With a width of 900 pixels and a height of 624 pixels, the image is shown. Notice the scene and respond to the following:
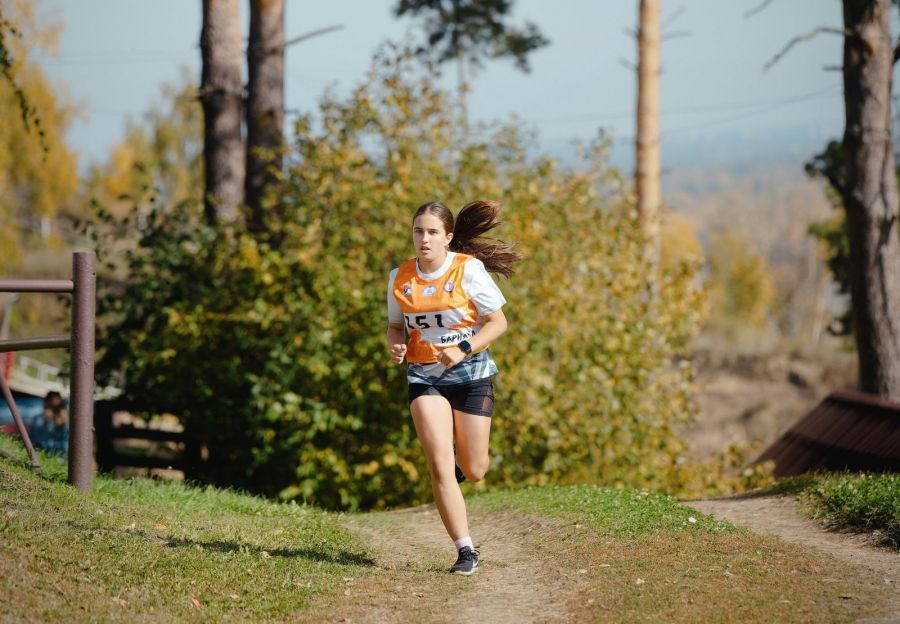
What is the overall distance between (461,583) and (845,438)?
5.84 metres

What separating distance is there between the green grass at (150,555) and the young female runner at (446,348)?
2.91 ft

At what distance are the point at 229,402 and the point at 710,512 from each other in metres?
5.82

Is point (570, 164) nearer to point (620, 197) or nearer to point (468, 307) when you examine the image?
point (620, 197)

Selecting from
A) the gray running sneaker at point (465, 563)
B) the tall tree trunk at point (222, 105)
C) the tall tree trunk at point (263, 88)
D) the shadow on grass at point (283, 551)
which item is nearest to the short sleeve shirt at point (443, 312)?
the gray running sneaker at point (465, 563)

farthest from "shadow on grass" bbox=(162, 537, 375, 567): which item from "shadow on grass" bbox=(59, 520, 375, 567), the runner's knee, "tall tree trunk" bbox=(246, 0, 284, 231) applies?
"tall tree trunk" bbox=(246, 0, 284, 231)

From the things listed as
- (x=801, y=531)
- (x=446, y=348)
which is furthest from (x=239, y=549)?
(x=801, y=531)

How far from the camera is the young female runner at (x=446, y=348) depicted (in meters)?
5.71

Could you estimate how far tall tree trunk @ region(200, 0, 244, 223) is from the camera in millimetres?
13125

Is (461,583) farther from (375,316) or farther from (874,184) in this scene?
(874,184)

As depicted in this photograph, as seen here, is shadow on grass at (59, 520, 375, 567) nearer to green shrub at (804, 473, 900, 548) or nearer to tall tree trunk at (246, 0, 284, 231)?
green shrub at (804, 473, 900, 548)

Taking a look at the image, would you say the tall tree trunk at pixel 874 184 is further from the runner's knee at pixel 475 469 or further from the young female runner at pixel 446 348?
the runner's knee at pixel 475 469

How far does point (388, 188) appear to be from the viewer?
1176cm

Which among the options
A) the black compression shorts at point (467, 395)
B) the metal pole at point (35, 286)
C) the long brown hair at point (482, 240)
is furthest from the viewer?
the metal pole at point (35, 286)

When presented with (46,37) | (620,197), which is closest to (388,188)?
(620,197)
